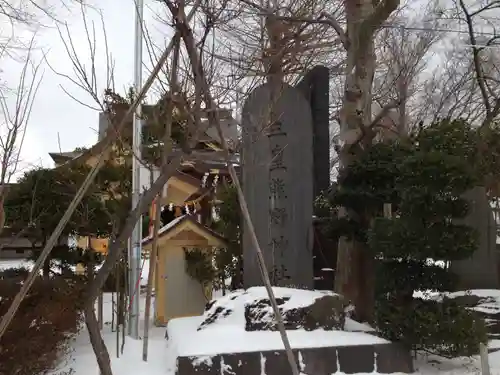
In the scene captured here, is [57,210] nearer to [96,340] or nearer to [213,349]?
[213,349]

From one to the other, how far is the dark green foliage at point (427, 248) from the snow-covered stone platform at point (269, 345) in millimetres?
392

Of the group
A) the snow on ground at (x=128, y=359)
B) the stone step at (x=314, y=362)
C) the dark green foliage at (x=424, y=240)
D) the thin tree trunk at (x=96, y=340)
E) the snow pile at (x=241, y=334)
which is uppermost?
the dark green foliage at (x=424, y=240)

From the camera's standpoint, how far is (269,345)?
19.0 feet

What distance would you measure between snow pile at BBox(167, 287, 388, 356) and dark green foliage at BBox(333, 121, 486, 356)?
0.53 meters

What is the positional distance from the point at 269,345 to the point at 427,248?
2185mm

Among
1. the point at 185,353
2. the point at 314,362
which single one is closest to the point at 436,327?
the point at 314,362

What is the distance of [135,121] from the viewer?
8938mm

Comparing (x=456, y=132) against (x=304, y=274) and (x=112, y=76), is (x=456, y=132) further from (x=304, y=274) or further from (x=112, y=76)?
(x=112, y=76)

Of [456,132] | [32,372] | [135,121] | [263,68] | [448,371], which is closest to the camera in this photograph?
[32,372]

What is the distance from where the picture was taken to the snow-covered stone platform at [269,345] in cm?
555

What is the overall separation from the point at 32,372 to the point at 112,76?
11.9ft

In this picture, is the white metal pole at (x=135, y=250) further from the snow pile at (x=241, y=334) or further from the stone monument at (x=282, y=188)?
the stone monument at (x=282, y=188)

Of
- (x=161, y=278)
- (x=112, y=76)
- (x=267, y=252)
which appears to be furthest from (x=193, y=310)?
(x=112, y=76)

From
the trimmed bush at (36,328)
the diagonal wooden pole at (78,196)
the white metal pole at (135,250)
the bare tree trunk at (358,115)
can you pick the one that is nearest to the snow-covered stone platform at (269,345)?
the bare tree trunk at (358,115)
